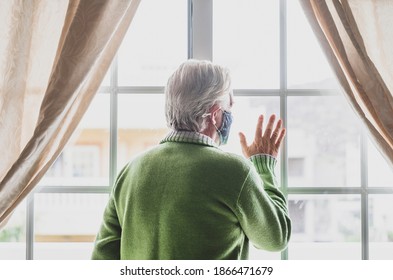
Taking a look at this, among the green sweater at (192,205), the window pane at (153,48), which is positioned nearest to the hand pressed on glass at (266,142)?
the green sweater at (192,205)

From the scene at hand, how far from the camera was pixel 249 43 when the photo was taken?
1956mm

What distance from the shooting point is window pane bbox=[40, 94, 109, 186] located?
1918 millimetres

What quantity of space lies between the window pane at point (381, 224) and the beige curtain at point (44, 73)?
1.30 meters

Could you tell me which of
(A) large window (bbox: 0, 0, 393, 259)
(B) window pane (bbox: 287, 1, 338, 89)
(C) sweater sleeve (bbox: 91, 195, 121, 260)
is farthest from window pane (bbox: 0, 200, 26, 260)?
(B) window pane (bbox: 287, 1, 338, 89)

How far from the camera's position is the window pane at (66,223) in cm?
192

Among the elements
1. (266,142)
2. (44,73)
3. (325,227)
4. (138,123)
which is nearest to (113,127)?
(138,123)

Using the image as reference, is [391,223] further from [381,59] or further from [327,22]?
[327,22]

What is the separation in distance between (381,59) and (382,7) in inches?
8.1

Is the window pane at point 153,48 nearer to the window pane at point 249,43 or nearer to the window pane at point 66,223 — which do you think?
the window pane at point 249,43

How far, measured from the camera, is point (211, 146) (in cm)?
137
